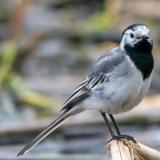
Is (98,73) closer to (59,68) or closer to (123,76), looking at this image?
(123,76)

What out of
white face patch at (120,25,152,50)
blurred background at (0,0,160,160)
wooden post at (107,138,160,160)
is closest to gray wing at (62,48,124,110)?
white face patch at (120,25,152,50)

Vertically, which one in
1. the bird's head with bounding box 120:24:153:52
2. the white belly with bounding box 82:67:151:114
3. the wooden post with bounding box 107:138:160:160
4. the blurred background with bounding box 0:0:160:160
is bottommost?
the wooden post with bounding box 107:138:160:160

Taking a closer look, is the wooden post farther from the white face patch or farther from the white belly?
the white face patch

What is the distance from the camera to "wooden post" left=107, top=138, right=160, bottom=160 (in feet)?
21.1

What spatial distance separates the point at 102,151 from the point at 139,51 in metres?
2.37

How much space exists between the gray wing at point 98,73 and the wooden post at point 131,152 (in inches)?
29.8

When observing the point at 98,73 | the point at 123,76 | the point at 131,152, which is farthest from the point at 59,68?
the point at 131,152

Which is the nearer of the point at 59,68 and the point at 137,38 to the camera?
the point at 137,38

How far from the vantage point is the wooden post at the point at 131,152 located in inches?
254

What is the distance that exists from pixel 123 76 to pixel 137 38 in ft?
0.88

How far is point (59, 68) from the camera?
39.9 ft

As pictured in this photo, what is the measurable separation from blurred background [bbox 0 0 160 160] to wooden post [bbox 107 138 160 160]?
2205 millimetres

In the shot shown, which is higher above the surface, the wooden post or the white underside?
the white underside

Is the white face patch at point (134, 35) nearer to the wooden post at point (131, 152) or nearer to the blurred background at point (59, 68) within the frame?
the wooden post at point (131, 152)
